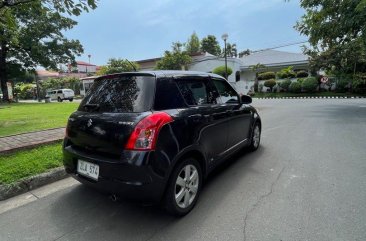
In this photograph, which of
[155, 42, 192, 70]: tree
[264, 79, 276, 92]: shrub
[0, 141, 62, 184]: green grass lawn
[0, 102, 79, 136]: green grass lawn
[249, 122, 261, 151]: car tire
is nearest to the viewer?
[0, 141, 62, 184]: green grass lawn

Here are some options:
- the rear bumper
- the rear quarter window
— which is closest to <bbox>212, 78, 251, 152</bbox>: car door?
the rear quarter window

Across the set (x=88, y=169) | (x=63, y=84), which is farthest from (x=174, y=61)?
(x=88, y=169)

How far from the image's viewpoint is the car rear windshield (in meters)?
2.87

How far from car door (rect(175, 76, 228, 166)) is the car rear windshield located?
1.52 ft

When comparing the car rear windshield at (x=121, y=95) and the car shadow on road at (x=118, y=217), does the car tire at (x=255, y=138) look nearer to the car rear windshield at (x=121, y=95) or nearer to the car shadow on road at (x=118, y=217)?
the car shadow on road at (x=118, y=217)

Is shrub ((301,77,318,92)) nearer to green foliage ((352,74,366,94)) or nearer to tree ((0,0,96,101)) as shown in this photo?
green foliage ((352,74,366,94))

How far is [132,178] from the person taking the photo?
8.43ft

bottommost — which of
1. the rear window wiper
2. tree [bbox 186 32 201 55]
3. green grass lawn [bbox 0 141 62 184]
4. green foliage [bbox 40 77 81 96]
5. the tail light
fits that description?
green grass lawn [bbox 0 141 62 184]

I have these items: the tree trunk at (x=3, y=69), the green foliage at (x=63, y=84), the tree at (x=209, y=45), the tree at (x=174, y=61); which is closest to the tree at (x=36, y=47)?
the tree trunk at (x=3, y=69)

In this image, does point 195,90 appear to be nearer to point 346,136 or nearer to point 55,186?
point 55,186

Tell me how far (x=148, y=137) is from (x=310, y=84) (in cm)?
2636

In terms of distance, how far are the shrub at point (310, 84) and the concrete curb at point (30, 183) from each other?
85.2 feet

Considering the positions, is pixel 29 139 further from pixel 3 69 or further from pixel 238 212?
pixel 3 69

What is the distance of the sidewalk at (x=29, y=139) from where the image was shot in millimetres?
5180
